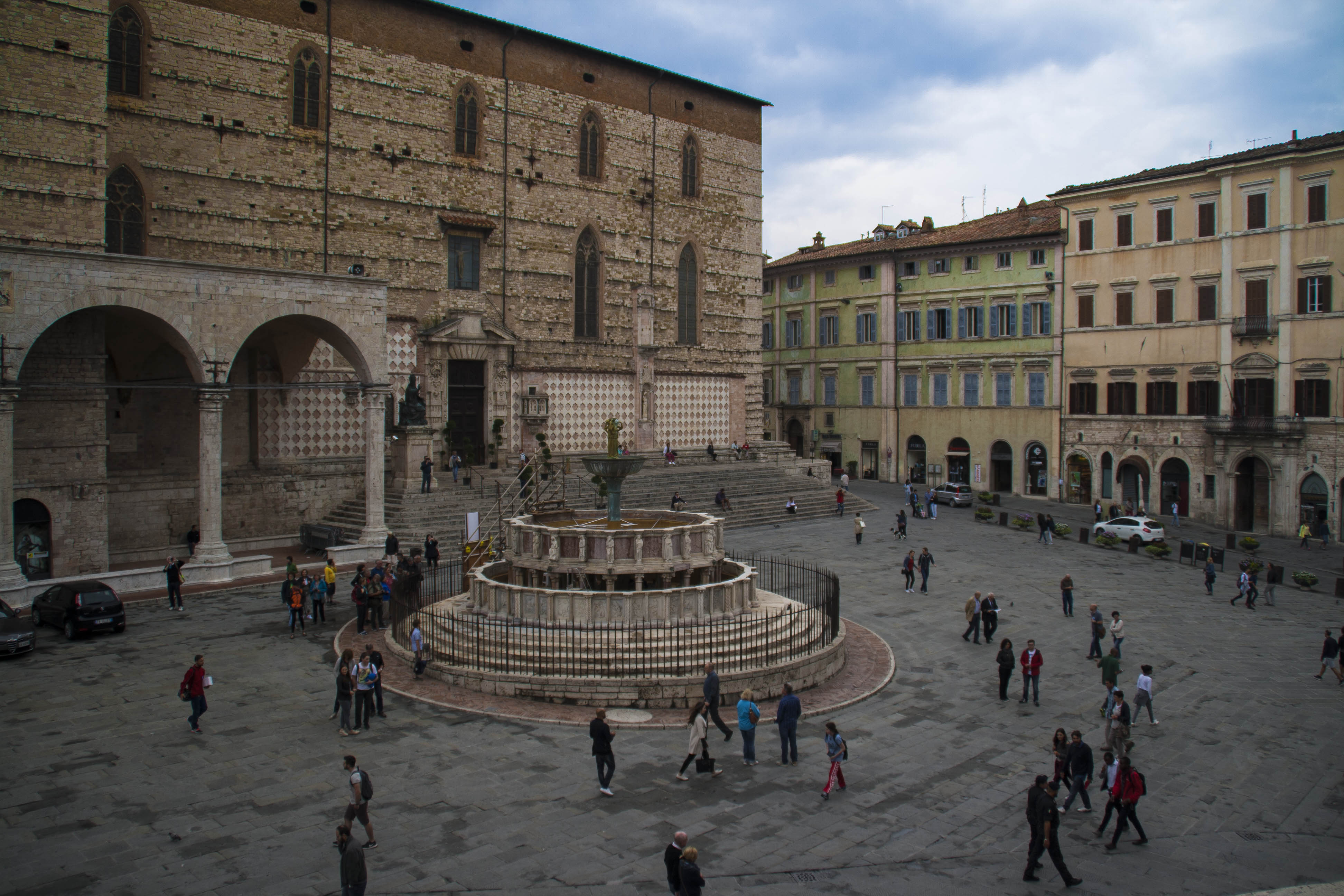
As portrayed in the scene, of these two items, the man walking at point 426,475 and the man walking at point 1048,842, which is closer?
the man walking at point 1048,842

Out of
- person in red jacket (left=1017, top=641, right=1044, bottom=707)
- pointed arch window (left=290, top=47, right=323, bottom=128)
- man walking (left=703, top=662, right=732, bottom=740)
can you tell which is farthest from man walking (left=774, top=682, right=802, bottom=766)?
pointed arch window (left=290, top=47, right=323, bottom=128)

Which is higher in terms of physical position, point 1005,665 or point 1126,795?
point 1005,665

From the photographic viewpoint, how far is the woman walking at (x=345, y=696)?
12.3 meters

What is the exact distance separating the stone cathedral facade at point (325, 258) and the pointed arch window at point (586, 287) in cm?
9

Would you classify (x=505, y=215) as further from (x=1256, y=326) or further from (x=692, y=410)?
(x=1256, y=326)

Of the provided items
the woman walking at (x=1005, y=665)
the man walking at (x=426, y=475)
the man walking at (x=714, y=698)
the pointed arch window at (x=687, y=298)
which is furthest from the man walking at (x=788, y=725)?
the pointed arch window at (x=687, y=298)

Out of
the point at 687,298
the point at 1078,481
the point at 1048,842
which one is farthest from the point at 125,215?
the point at 1078,481

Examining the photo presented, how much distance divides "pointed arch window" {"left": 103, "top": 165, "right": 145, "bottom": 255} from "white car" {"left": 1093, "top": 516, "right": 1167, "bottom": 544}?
32286 millimetres

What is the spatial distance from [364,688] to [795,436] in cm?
4321

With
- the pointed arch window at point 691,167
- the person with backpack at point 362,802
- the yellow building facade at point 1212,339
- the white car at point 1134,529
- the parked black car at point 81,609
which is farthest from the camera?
the pointed arch window at point 691,167

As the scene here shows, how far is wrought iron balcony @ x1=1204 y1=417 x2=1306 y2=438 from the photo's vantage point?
34.3 metres

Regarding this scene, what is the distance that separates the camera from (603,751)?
10.6 meters

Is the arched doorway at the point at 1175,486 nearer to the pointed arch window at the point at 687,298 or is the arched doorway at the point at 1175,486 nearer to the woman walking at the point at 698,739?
the pointed arch window at the point at 687,298

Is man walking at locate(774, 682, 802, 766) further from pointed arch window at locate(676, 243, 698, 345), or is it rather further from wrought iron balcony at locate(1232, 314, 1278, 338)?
wrought iron balcony at locate(1232, 314, 1278, 338)
